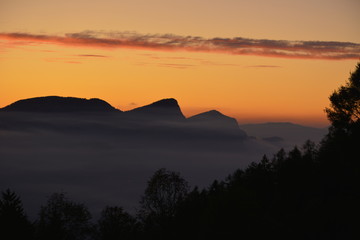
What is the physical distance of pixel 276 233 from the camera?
208 feet

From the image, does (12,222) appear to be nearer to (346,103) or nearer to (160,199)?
(160,199)

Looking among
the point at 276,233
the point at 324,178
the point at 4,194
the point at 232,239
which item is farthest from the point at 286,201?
the point at 4,194

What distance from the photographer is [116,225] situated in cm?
8906

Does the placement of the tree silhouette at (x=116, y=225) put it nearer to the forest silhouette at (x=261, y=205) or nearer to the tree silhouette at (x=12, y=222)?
the forest silhouette at (x=261, y=205)

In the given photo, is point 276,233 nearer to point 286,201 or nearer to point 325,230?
point 325,230

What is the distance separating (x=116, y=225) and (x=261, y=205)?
27.6m

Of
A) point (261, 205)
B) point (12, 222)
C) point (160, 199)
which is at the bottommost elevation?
point (12, 222)

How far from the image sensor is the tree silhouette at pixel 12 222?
6644 centimetres

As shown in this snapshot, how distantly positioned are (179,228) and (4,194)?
2270 cm

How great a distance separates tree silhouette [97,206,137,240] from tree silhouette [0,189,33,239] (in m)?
19.1

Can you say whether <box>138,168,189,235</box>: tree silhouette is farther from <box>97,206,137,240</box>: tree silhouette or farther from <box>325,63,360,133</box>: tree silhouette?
<box>325,63,360,133</box>: tree silhouette

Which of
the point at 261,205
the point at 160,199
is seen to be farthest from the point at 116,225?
the point at 261,205

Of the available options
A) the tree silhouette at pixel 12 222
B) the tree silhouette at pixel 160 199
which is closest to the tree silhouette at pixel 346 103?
the tree silhouette at pixel 160 199

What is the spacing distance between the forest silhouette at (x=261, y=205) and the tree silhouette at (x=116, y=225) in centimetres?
16
